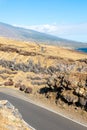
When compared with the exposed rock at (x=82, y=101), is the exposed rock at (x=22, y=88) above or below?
below

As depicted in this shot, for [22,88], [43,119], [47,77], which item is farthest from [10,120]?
[47,77]

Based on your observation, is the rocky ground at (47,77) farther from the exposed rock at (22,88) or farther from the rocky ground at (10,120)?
the rocky ground at (10,120)

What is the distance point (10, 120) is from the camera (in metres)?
13.4

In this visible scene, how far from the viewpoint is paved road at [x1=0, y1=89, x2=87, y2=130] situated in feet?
72.8

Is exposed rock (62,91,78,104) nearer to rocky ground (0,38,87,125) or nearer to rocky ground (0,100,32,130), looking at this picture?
rocky ground (0,38,87,125)

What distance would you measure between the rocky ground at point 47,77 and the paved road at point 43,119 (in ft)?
7.75

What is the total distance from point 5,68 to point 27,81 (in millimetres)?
9458

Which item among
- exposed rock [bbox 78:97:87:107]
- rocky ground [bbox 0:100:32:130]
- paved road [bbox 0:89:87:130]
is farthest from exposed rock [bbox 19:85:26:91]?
rocky ground [bbox 0:100:32:130]

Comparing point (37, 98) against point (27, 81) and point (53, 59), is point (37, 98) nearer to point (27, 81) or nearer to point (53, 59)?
A: point (27, 81)

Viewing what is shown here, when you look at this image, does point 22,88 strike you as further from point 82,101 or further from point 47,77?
point 82,101

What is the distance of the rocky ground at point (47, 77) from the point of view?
28.7 meters

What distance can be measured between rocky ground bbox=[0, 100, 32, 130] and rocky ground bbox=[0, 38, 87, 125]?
12818mm

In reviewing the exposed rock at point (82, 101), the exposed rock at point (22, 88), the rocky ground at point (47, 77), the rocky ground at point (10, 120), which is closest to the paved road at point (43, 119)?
the rocky ground at point (47, 77)

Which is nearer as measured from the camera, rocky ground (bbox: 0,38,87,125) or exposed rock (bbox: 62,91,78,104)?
exposed rock (bbox: 62,91,78,104)
